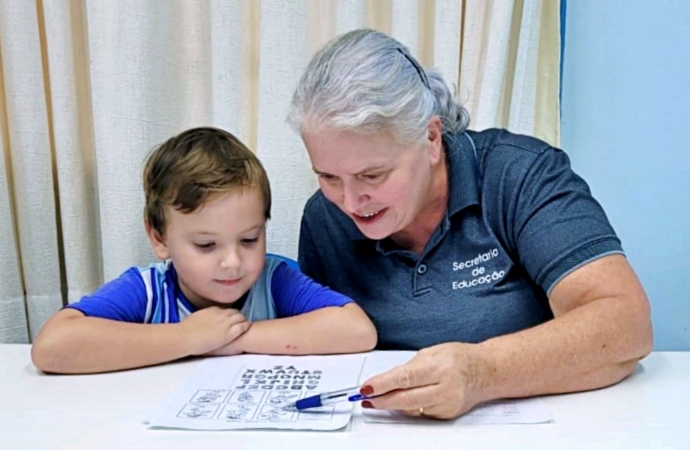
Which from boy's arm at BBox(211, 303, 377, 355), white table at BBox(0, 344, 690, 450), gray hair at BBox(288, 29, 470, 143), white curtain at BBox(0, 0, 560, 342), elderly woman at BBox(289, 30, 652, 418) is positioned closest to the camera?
white table at BBox(0, 344, 690, 450)

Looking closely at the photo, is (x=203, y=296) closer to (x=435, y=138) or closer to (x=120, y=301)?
(x=120, y=301)

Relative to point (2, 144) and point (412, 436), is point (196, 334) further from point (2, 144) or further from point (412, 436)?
point (2, 144)

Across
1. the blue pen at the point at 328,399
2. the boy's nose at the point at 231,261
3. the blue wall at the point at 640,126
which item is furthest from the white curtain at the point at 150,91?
the blue pen at the point at 328,399

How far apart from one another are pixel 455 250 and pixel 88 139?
85 centimetres

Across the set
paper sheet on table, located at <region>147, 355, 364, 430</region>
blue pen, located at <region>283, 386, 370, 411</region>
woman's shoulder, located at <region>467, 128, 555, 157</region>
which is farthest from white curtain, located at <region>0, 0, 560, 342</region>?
blue pen, located at <region>283, 386, 370, 411</region>

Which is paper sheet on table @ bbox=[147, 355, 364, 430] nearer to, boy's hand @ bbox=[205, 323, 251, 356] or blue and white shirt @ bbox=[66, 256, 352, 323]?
boy's hand @ bbox=[205, 323, 251, 356]

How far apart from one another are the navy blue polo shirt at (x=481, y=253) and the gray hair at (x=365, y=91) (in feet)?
0.46

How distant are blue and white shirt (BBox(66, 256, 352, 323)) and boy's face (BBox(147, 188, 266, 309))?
0.05 m

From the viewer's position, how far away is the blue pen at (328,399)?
2.58ft


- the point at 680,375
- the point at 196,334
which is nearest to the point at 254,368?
the point at 196,334

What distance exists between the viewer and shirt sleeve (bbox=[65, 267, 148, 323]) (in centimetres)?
103

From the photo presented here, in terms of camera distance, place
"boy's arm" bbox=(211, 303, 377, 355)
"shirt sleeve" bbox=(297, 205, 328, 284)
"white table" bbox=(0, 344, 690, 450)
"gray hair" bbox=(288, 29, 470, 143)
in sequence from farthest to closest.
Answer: "shirt sleeve" bbox=(297, 205, 328, 284) < "boy's arm" bbox=(211, 303, 377, 355) < "gray hair" bbox=(288, 29, 470, 143) < "white table" bbox=(0, 344, 690, 450)

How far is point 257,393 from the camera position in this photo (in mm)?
854

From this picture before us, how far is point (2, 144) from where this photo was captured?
1415 millimetres
